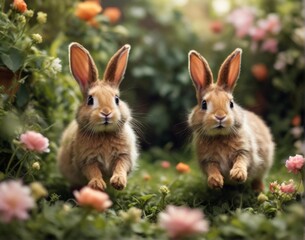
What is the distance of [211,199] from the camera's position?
10.3ft

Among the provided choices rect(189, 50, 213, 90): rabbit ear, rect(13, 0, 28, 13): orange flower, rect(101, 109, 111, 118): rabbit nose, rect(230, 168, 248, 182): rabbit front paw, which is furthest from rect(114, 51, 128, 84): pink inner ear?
rect(230, 168, 248, 182): rabbit front paw

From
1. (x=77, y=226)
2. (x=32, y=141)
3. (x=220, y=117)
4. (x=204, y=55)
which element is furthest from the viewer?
(x=204, y=55)

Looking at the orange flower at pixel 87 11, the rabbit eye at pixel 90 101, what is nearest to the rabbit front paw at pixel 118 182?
the rabbit eye at pixel 90 101

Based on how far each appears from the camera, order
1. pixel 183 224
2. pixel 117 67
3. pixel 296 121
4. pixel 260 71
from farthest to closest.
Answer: pixel 260 71
pixel 296 121
pixel 117 67
pixel 183 224

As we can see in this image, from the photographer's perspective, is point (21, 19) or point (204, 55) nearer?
point (21, 19)

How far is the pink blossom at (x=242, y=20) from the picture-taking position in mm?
4725

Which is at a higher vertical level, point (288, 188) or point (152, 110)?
point (152, 110)

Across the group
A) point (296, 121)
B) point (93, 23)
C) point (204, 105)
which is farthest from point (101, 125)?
point (296, 121)

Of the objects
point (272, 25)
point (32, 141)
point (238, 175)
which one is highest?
point (272, 25)

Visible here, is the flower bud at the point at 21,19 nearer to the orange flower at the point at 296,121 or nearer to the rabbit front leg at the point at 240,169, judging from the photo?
the rabbit front leg at the point at 240,169

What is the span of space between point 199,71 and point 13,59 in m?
0.99

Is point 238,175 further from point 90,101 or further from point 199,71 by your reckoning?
point 90,101

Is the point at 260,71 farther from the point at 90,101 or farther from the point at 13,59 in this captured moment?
the point at 13,59

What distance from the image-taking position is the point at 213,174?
288cm
